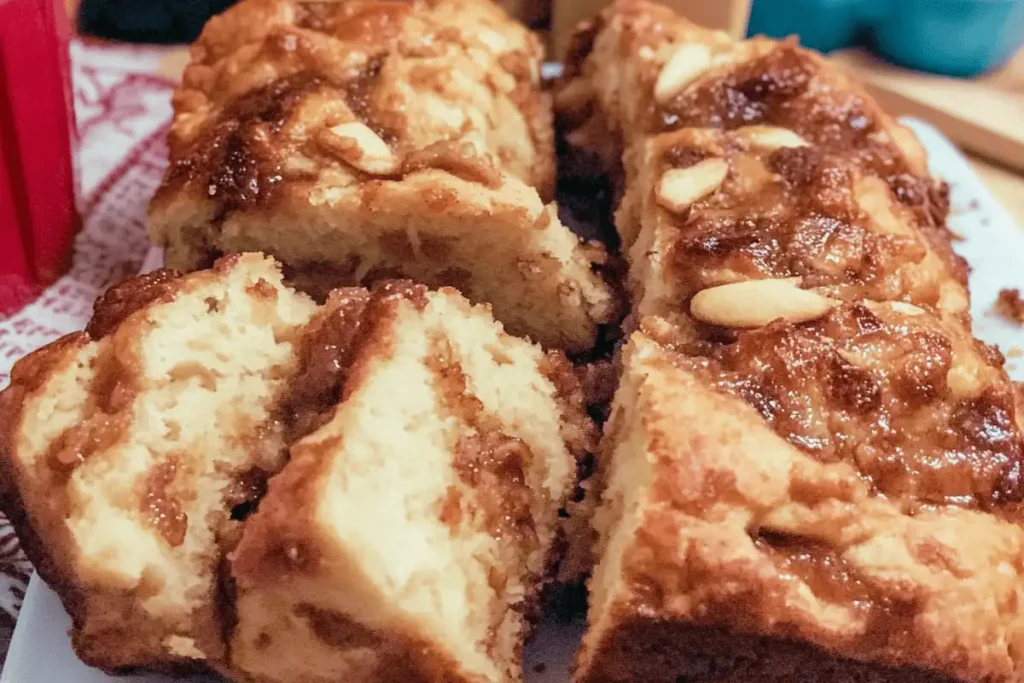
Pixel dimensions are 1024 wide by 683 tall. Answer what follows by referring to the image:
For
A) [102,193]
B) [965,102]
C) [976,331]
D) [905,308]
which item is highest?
[905,308]

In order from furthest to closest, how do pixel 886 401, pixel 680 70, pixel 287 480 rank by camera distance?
pixel 680 70 → pixel 886 401 → pixel 287 480

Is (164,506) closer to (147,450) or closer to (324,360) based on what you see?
(147,450)

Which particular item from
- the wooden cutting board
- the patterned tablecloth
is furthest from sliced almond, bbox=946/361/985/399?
the wooden cutting board

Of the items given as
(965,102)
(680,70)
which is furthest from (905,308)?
(965,102)

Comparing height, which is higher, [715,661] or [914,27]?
[914,27]

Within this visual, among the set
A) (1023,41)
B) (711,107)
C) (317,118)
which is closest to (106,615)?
(317,118)

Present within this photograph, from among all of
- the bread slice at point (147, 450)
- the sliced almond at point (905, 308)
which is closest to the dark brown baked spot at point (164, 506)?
the bread slice at point (147, 450)

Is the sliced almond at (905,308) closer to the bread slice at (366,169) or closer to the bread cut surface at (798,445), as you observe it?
the bread cut surface at (798,445)

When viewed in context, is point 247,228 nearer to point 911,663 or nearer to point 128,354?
point 128,354
